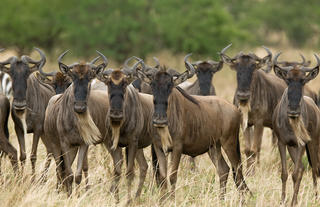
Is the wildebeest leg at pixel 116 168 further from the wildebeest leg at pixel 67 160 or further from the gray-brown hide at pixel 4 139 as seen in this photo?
the gray-brown hide at pixel 4 139

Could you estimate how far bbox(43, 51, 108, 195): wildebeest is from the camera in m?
8.17

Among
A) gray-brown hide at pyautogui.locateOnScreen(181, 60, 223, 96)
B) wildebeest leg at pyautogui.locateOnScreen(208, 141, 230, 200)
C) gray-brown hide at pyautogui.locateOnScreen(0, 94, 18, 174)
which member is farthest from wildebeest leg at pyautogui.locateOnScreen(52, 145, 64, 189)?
gray-brown hide at pyautogui.locateOnScreen(181, 60, 223, 96)

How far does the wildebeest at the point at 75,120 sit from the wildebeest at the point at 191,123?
829mm

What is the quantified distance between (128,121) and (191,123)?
35.5 inches

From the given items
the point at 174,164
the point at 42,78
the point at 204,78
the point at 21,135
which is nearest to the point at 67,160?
the point at 174,164

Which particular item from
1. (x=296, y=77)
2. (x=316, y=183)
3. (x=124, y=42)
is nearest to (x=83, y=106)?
(x=296, y=77)

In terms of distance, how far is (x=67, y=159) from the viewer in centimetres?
847

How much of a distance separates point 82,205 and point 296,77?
345 centimetres

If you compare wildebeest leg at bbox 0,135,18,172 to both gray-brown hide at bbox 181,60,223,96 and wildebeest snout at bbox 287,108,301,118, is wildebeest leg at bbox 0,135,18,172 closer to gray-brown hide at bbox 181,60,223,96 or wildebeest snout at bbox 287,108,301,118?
wildebeest snout at bbox 287,108,301,118

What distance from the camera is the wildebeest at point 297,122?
833 cm

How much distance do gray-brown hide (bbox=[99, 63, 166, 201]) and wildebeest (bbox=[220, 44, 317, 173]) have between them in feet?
6.79

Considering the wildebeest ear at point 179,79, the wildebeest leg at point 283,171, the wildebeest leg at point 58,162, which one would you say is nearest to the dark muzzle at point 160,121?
the wildebeest ear at point 179,79

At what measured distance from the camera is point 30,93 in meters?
10.1

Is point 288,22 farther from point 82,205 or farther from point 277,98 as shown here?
point 82,205
